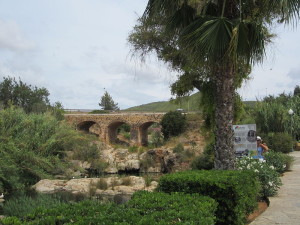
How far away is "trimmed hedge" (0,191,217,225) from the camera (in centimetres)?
324

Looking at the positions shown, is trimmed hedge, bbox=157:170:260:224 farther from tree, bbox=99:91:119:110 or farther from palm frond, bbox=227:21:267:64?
tree, bbox=99:91:119:110

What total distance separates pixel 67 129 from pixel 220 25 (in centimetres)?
1405

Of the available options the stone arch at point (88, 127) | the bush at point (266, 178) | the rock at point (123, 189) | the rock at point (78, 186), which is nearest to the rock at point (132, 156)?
the rock at point (78, 186)

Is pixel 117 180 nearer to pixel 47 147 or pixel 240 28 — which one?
pixel 47 147

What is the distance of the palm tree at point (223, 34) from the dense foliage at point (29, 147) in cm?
993

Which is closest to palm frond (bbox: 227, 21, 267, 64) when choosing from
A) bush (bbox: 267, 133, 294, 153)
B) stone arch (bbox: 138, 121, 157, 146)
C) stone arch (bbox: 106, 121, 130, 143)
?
bush (bbox: 267, 133, 294, 153)

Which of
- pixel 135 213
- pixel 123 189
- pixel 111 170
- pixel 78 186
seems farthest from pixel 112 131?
pixel 135 213

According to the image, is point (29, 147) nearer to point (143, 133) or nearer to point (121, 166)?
point (121, 166)

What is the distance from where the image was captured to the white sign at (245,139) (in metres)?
11.8

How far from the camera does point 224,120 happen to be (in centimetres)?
695

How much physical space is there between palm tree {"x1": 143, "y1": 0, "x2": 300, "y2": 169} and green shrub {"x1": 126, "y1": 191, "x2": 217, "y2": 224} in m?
2.66

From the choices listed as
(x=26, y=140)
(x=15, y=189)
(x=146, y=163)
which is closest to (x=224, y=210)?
(x=15, y=189)

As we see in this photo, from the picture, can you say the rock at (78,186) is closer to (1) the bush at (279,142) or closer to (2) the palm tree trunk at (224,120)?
(1) the bush at (279,142)

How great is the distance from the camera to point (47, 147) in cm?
1717
